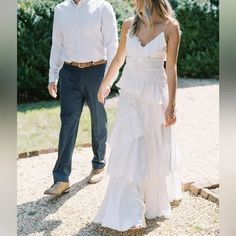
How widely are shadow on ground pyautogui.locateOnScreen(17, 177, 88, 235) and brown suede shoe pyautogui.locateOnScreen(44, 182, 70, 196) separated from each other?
0.08 m

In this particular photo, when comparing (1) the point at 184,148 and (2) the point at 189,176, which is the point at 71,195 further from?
(1) the point at 184,148

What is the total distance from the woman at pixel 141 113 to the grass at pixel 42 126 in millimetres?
2810

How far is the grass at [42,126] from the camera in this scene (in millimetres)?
6665

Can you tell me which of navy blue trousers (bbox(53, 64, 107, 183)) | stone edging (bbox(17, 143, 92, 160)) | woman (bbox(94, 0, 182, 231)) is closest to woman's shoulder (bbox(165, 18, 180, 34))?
woman (bbox(94, 0, 182, 231))

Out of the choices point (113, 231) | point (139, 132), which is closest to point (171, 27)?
point (139, 132)

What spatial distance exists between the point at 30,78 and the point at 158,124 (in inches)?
227

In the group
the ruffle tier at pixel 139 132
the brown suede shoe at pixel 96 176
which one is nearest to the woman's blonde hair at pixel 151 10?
the ruffle tier at pixel 139 132

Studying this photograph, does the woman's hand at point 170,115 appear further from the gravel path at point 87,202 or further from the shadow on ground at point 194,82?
the shadow on ground at point 194,82

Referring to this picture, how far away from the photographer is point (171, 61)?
11.5 feet

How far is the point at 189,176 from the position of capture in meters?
4.99

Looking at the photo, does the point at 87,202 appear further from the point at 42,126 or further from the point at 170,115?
the point at 42,126

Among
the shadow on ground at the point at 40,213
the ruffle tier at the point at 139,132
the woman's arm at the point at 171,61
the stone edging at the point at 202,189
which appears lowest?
the shadow on ground at the point at 40,213

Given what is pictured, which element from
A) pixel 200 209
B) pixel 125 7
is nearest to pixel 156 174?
pixel 200 209

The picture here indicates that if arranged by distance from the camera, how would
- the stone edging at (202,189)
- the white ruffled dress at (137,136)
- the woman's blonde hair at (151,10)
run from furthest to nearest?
the stone edging at (202,189)
the white ruffled dress at (137,136)
the woman's blonde hair at (151,10)
